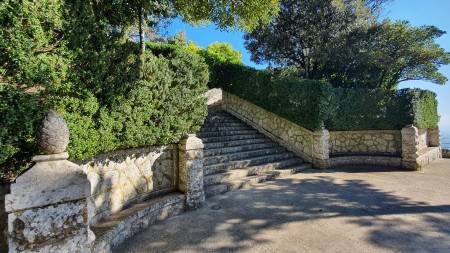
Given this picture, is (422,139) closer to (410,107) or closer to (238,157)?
(410,107)

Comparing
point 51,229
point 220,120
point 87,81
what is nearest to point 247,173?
point 220,120

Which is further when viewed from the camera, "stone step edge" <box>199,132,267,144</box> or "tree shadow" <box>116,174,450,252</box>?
"stone step edge" <box>199,132,267,144</box>

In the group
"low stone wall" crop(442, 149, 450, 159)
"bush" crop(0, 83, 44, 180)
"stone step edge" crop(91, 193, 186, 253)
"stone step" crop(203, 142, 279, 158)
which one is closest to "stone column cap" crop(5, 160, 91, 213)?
"bush" crop(0, 83, 44, 180)

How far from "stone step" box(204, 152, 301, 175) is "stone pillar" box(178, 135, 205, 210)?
5.23ft

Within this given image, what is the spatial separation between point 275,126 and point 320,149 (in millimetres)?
2052

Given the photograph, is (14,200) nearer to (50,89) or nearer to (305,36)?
(50,89)

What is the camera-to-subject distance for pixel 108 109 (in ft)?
13.0

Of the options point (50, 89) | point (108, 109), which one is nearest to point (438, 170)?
point (108, 109)

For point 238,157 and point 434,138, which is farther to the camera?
point 434,138

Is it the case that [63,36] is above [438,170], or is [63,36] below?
above

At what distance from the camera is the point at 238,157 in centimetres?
845

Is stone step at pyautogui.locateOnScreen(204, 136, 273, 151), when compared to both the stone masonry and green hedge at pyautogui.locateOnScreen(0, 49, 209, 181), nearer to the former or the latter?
the stone masonry

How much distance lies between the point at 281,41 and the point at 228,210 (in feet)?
35.6

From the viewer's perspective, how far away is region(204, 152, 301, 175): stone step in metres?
7.37
